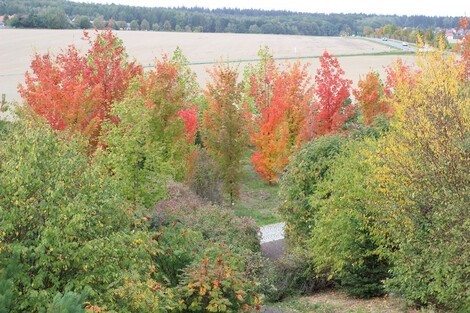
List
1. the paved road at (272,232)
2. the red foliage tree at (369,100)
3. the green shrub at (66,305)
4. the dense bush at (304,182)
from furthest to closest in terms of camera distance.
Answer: the red foliage tree at (369,100), the paved road at (272,232), the dense bush at (304,182), the green shrub at (66,305)

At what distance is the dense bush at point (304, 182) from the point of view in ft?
89.8

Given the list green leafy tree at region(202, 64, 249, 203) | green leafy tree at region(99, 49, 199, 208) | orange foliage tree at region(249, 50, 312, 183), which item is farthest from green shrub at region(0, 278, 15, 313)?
orange foliage tree at region(249, 50, 312, 183)

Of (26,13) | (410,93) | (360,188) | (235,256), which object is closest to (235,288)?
(235,256)

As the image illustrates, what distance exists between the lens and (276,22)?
130 metres

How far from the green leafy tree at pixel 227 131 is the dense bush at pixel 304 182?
481 inches

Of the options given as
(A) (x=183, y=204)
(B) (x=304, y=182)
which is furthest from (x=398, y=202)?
(A) (x=183, y=204)

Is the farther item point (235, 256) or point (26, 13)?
point (26, 13)

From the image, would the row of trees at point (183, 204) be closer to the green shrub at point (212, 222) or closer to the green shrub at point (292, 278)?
the green shrub at point (212, 222)

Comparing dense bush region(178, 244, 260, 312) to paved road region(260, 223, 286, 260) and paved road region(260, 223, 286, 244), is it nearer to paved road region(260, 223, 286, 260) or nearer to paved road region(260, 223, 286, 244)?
paved road region(260, 223, 286, 260)

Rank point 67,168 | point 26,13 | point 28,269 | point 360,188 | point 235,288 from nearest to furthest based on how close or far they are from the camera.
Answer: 1. point 28,269
2. point 67,168
3. point 235,288
4. point 360,188
5. point 26,13

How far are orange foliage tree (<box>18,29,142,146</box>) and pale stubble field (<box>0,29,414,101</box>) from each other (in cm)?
2114

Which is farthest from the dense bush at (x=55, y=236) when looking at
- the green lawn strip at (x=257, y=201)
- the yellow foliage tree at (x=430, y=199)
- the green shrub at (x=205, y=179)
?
the green lawn strip at (x=257, y=201)

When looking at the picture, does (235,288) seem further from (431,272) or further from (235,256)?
(431,272)

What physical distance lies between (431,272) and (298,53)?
74.7 metres
